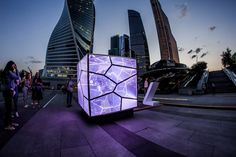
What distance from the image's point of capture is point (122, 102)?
4414mm

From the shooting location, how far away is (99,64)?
12.9 feet

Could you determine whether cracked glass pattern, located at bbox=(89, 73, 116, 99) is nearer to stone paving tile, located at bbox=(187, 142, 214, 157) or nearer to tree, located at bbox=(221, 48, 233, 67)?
stone paving tile, located at bbox=(187, 142, 214, 157)

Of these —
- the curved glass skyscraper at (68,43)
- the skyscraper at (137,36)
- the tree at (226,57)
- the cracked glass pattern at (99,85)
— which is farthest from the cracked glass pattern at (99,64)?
the skyscraper at (137,36)

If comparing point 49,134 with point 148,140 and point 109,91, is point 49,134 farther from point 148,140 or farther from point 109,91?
point 148,140

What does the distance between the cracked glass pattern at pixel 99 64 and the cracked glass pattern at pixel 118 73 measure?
0.74 feet

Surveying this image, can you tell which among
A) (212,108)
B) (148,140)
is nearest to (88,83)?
(148,140)

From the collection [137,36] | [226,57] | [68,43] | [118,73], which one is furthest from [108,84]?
[137,36]

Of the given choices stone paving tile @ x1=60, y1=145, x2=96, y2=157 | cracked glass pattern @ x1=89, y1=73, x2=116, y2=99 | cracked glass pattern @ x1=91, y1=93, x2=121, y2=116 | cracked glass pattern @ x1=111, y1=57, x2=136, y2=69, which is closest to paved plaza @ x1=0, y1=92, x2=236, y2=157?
stone paving tile @ x1=60, y1=145, x2=96, y2=157

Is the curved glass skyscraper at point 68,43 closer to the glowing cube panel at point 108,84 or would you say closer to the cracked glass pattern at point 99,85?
the glowing cube panel at point 108,84

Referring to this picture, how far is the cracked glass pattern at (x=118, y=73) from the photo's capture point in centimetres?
420

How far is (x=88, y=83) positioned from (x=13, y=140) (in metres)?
2.23

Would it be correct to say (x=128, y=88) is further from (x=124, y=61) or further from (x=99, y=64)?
(x=99, y=64)

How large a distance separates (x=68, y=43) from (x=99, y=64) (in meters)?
86.3

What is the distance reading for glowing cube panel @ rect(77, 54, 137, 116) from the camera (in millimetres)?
3717
